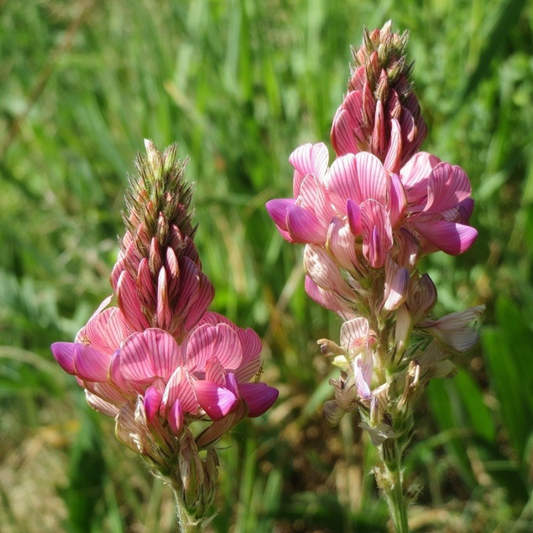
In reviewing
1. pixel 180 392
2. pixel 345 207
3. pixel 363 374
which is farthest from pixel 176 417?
pixel 345 207

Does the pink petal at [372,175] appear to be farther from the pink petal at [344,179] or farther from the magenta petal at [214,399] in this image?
the magenta petal at [214,399]

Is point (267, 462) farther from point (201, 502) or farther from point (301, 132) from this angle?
point (201, 502)

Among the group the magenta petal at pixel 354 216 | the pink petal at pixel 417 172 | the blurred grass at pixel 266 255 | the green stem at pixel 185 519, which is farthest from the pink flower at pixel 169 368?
the blurred grass at pixel 266 255

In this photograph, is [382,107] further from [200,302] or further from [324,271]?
[200,302]

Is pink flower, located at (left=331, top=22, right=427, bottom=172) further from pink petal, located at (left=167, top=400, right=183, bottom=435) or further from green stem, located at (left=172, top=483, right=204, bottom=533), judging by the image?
green stem, located at (left=172, top=483, right=204, bottom=533)

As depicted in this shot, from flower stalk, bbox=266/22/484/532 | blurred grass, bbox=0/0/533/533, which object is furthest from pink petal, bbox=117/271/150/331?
blurred grass, bbox=0/0/533/533
